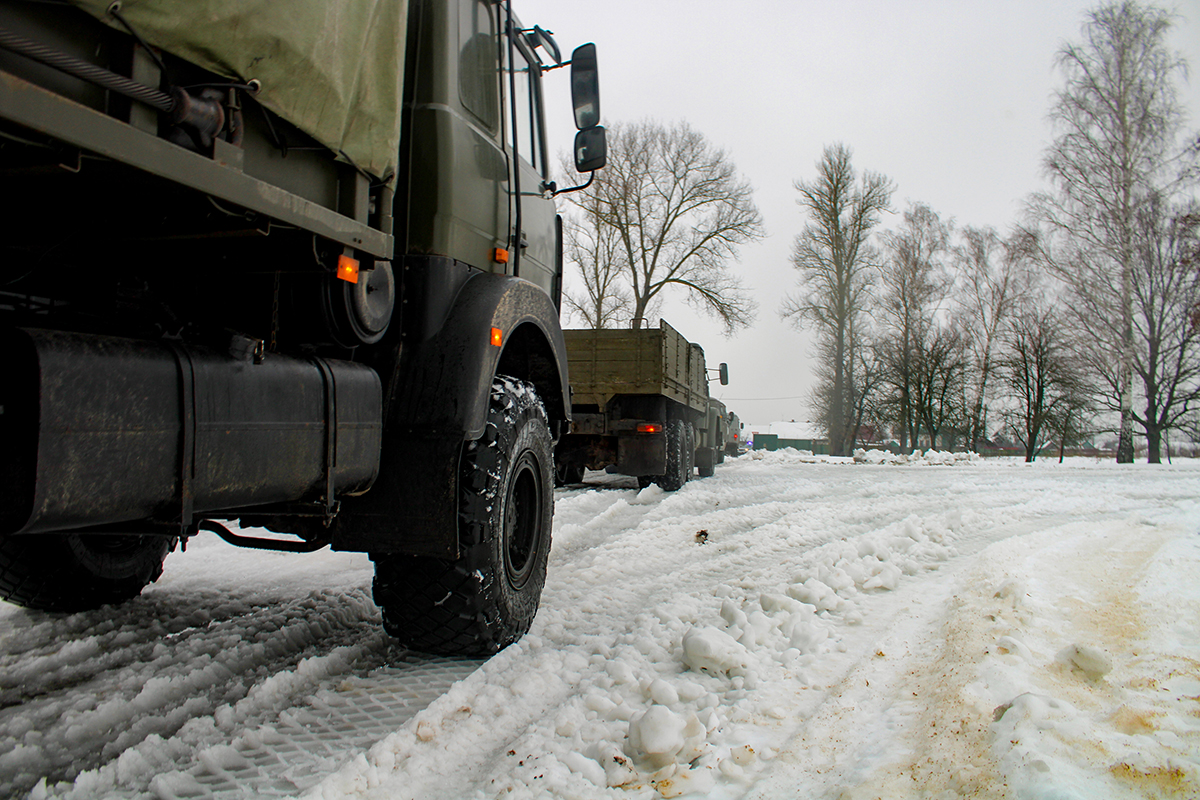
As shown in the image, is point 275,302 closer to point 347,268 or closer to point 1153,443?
point 347,268

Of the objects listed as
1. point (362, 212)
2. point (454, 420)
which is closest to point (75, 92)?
point (362, 212)

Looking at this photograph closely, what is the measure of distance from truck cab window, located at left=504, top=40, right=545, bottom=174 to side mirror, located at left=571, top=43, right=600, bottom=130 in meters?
0.27

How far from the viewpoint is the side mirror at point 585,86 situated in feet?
12.1

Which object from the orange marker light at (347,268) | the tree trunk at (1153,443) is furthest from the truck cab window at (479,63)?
the tree trunk at (1153,443)

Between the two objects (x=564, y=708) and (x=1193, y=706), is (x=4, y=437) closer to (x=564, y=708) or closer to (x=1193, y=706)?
(x=564, y=708)

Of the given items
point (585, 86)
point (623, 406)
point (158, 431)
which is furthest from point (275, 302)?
point (623, 406)

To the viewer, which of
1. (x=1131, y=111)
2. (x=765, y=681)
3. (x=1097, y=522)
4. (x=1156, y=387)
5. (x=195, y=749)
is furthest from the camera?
(x=1156, y=387)

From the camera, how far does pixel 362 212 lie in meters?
2.25

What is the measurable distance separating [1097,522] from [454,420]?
6.97 metres

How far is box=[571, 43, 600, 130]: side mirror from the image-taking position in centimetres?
369

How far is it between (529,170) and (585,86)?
547 millimetres

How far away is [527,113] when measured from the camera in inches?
151

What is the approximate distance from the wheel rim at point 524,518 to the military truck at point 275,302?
14 millimetres

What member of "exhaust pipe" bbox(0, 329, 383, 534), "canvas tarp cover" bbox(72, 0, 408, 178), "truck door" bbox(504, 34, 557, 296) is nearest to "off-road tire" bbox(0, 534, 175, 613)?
"exhaust pipe" bbox(0, 329, 383, 534)
